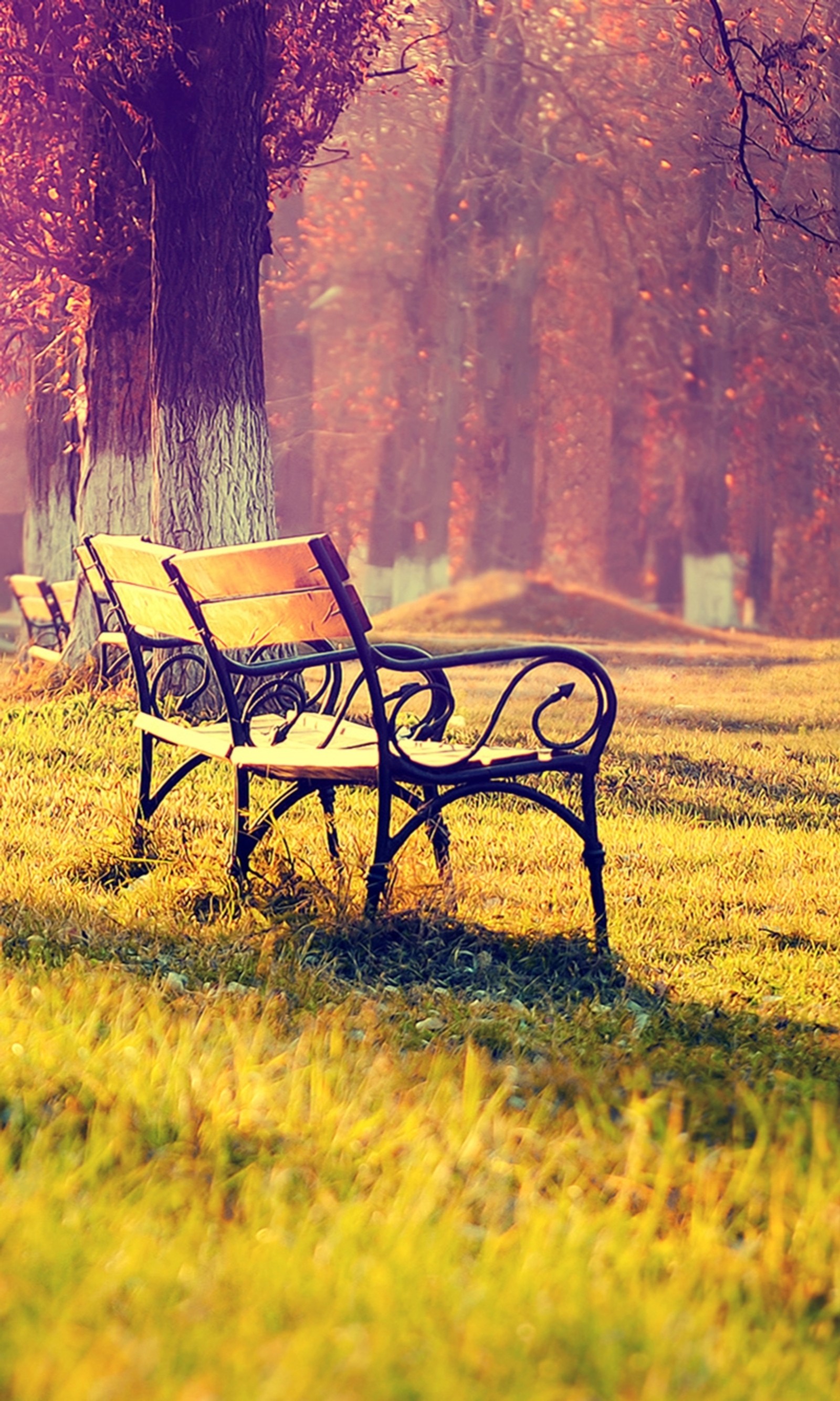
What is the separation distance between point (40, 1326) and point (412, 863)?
120 inches

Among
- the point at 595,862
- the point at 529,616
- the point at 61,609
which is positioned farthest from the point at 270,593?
the point at 529,616

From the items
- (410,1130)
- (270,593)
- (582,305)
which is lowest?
(410,1130)

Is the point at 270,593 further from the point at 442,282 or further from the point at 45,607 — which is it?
the point at 442,282

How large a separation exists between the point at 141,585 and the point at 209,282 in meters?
4.79

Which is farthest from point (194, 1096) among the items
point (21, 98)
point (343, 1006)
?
point (21, 98)

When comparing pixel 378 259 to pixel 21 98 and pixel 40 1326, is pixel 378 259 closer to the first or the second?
pixel 21 98

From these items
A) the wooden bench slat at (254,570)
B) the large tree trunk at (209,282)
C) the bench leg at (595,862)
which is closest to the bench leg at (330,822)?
the wooden bench slat at (254,570)

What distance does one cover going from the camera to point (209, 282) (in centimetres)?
1019

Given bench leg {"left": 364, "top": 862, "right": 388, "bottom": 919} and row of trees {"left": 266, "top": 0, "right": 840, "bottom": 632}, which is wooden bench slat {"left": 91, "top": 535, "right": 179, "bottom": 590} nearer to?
bench leg {"left": 364, "top": 862, "right": 388, "bottom": 919}

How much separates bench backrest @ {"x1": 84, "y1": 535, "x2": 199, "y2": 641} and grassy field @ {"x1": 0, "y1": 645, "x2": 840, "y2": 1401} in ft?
2.47

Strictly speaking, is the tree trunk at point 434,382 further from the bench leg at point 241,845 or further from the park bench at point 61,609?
the bench leg at point 241,845

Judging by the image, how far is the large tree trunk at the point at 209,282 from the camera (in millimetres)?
9992

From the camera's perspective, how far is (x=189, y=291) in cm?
1020

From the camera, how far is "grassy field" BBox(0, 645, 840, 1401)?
2.25m
